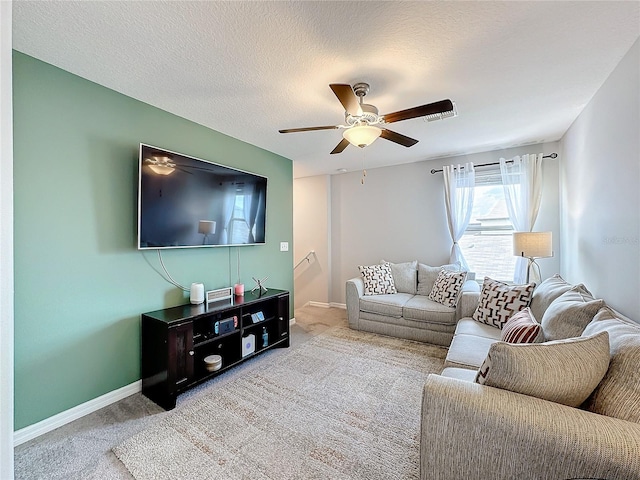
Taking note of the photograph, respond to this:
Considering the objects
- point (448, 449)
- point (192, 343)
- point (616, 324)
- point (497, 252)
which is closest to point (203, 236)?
point (192, 343)

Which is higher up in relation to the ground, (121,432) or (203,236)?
(203,236)

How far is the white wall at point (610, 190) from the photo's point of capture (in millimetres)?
1674

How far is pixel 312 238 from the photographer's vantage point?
17.3ft

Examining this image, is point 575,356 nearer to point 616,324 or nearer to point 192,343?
point 616,324

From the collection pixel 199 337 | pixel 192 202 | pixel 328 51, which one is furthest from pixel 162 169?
pixel 328 51

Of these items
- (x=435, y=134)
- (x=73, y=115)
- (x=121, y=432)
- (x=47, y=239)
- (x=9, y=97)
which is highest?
(x=435, y=134)

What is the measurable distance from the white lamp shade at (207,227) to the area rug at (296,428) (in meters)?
1.41

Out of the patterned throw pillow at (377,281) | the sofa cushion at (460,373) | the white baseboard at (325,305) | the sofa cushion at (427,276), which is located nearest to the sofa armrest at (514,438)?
the sofa cushion at (460,373)

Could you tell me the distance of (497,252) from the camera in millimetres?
3781

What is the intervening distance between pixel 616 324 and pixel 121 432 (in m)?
2.89

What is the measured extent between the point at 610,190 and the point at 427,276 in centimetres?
217

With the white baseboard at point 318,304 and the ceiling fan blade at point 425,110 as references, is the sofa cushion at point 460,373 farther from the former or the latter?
the white baseboard at point 318,304

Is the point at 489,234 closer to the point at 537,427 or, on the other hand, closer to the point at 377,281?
the point at 377,281

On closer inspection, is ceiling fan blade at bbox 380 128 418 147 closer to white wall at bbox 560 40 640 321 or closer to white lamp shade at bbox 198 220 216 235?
white wall at bbox 560 40 640 321
